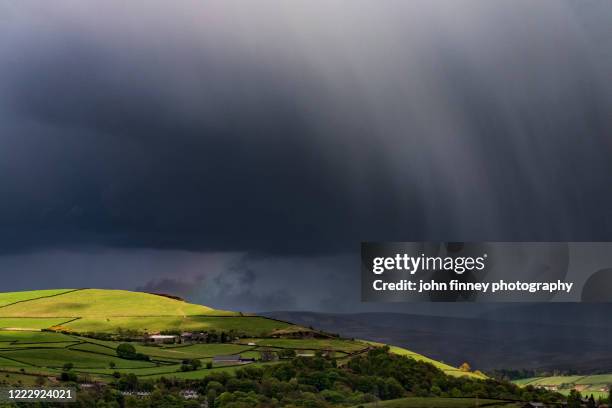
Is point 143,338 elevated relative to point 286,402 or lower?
elevated

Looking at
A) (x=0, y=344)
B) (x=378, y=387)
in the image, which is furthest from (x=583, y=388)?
(x=0, y=344)

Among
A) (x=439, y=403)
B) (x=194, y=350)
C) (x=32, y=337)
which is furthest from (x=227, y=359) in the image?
(x=32, y=337)

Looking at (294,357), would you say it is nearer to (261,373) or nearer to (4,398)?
Result: (261,373)

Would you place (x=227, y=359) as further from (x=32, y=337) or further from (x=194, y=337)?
(x=32, y=337)

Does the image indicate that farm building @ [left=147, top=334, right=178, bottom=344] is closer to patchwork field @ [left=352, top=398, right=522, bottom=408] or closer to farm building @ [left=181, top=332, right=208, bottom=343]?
farm building @ [left=181, top=332, right=208, bottom=343]

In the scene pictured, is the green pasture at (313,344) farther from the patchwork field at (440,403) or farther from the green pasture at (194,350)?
the patchwork field at (440,403)

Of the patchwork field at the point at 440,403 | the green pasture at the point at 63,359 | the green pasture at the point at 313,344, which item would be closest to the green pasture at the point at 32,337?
the green pasture at the point at 63,359

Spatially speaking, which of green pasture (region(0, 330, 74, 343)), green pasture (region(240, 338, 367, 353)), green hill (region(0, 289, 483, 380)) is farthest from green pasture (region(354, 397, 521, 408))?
green pasture (region(0, 330, 74, 343))

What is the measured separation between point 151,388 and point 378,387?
119 ft

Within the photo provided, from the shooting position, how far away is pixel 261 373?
145375 mm

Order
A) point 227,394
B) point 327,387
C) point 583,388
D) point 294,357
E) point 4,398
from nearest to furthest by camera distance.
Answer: point 4,398 → point 227,394 → point 327,387 → point 294,357 → point 583,388

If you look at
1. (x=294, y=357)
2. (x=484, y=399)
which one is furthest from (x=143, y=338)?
(x=484, y=399)

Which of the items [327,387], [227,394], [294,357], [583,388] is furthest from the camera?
[583,388]

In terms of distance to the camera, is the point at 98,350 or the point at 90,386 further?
Answer: the point at 98,350
